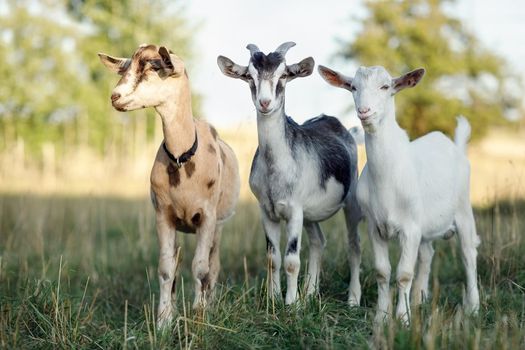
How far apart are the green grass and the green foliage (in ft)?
45.0

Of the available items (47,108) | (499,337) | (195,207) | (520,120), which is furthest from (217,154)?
(520,120)

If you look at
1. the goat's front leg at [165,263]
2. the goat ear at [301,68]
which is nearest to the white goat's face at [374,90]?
the goat ear at [301,68]

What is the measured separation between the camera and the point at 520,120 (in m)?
27.9

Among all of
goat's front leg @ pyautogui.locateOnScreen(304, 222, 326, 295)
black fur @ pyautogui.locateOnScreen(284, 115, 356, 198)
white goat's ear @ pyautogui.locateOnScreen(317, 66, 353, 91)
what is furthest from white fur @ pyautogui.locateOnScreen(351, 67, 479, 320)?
goat's front leg @ pyautogui.locateOnScreen(304, 222, 326, 295)

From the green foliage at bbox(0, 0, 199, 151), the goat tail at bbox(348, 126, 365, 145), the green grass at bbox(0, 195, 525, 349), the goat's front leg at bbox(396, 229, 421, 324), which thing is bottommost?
the green grass at bbox(0, 195, 525, 349)

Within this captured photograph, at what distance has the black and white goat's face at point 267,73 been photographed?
4.66 metres

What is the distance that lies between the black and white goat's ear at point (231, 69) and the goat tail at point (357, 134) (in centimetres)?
167

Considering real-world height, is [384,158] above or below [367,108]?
below

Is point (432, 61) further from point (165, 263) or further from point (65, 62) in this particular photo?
point (165, 263)

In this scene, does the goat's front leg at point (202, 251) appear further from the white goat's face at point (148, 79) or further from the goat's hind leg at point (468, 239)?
the goat's hind leg at point (468, 239)

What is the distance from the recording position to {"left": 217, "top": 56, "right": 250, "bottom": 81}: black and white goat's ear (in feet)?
16.2

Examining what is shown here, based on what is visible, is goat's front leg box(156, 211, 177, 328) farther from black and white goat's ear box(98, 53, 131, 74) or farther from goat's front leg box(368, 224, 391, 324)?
goat's front leg box(368, 224, 391, 324)

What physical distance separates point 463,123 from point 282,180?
2.06m

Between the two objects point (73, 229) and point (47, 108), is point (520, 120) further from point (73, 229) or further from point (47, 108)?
point (73, 229)
